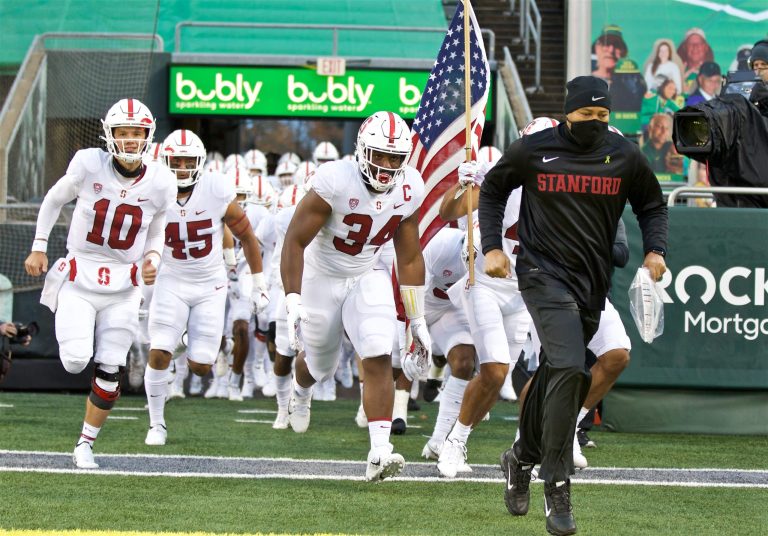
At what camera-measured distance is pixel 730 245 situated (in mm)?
9500

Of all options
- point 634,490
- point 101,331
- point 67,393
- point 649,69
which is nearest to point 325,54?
point 649,69

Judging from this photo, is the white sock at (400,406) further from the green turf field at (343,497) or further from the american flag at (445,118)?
the american flag at (445,118)

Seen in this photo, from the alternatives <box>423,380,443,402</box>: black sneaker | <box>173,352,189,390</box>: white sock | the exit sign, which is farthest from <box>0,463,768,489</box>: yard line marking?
the exit sign

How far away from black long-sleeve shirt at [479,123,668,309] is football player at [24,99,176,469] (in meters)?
2.59

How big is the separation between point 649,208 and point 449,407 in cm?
245

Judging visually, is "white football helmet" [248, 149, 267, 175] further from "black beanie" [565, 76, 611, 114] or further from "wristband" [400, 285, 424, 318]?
"black beanie" [565, 76, 611, 114]

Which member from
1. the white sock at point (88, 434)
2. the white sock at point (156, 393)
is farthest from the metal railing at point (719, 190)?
the white sock at point (88, 434)

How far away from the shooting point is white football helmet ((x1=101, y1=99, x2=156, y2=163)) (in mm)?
7680

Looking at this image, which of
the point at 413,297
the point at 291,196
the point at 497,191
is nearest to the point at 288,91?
the point at 291,196

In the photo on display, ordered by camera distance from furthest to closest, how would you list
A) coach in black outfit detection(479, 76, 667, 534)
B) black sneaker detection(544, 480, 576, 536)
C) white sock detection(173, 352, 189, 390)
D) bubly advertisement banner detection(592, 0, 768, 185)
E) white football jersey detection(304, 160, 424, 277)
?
bubly advertisement banner detection(592, 0, 768, 185) < white sock detection(173, 352, 189, 390) < white football jersey detection(304, 160, 424, 277) < coach in black outfit detection(479, 76, 667, 534) < black sneaker detection(544, 480, 576, 536)

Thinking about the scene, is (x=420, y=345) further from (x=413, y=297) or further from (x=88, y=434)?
(x=88, y=434)

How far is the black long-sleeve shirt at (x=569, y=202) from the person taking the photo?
19.1 feet

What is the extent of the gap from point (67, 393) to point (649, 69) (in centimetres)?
983

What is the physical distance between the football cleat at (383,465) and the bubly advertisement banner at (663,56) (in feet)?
39.6
